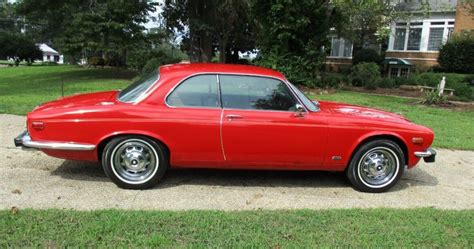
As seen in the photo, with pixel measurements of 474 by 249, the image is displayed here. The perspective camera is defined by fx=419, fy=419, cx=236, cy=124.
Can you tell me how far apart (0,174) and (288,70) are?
1342 centimetres

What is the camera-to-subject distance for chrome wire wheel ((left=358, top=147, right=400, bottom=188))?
5.18m

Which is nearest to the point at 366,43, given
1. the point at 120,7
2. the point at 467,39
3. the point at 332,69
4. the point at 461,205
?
the point at 332,69

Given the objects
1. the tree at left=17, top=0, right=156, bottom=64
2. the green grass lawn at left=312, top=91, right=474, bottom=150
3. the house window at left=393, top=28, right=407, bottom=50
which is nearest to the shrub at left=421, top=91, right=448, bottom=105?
the green grass lawn at left=312, top=91, right=474, bottom=150

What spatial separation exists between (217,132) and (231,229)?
4.40 ft

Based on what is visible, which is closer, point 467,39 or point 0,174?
point 0,174

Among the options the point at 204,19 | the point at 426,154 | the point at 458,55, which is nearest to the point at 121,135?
the point at 426,154

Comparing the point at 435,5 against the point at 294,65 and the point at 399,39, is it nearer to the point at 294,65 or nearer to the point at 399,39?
the point at 399,39

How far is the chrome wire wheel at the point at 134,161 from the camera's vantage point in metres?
4.81

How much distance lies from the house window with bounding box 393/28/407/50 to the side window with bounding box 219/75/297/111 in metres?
30.1

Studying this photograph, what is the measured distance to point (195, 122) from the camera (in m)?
4.80

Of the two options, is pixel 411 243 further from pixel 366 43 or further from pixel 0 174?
pixel 366 43

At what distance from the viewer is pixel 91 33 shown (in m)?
19.2

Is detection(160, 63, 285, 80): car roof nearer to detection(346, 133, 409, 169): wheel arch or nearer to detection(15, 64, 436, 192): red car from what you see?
detection(15, 64, 436, 192): red car

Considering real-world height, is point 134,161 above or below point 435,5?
below
